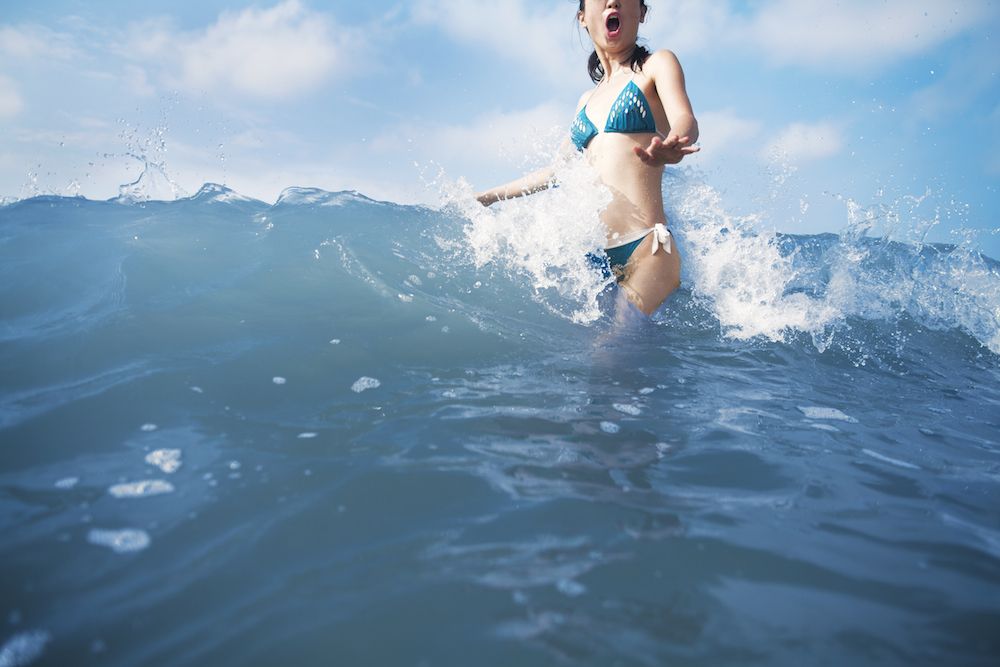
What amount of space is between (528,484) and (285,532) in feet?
2.54

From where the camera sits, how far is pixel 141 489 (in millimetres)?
1866

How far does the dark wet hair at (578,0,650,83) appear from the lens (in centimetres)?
368

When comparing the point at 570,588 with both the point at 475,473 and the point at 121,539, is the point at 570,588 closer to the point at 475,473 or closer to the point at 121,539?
the point at 475,473

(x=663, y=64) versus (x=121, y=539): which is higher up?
(x=663, y=64)

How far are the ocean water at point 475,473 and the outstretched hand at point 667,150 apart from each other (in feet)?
3.69

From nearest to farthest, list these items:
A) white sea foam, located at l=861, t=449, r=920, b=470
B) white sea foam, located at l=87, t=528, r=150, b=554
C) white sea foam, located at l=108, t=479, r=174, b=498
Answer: white sea foam, located at l=87, t=528, r=150, b=554, white sea foam, located at l=108, t=479, r=174, b=498, white sea foam, located at l=861, t=449, r=920, b=470

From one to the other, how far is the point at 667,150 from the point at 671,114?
0.58m

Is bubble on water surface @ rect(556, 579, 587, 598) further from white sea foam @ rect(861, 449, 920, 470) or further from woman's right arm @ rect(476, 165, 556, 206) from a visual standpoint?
woman's right arm @ rect(476, 165, 556, 206)

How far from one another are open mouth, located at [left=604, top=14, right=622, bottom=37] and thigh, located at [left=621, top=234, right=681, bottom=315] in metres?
1.38

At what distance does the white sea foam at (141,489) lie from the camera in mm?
1833

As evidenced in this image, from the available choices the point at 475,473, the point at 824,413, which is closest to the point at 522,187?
the point at 824,413

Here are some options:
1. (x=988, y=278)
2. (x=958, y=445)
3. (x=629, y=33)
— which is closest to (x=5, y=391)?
(x=629, y=33)

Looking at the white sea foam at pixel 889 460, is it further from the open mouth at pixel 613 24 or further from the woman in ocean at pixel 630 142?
the open mouth at pixel 613 24

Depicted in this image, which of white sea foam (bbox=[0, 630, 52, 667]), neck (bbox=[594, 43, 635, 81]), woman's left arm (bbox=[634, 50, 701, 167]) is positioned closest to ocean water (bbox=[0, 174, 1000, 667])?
white sea foam (bbox=[0, 630, 52, 667])
